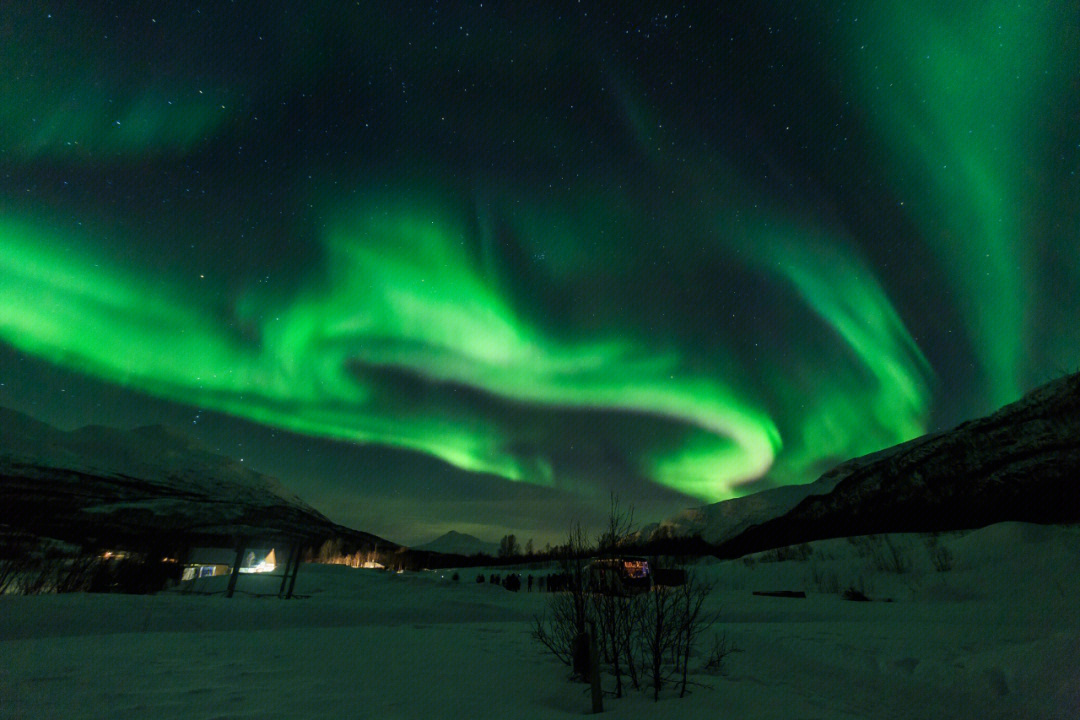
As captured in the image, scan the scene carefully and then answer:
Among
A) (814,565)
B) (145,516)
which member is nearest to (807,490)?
(814,565)

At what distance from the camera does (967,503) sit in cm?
5734

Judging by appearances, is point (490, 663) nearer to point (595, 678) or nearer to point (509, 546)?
point (595, 678)

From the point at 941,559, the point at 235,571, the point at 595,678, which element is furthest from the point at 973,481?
the point at 235,571

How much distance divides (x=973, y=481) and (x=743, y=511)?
71.2 metres

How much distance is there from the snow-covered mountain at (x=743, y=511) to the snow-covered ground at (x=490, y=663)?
4155 inches

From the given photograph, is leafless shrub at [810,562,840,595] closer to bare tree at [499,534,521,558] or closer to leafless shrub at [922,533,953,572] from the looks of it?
leafless shrub at [922,533,953,572]

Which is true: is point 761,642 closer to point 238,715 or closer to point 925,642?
point 925,642

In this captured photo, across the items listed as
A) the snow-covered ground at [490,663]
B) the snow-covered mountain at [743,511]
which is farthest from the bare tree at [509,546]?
the snow-covered ground at [490,663]

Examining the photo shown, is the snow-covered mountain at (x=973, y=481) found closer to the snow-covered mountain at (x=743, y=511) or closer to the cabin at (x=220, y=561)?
the snow-covered mountain at (x=743, y=511)

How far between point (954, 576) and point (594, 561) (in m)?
Result: 20.5

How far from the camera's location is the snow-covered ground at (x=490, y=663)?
6.16 metres

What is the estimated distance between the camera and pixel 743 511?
412 ft

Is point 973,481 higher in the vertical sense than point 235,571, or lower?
higher

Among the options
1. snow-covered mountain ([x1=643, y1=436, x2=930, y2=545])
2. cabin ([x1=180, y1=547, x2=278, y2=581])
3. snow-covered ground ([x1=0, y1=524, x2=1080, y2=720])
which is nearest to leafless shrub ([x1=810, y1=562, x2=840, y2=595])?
snow-covered ground ([x1=0, y1=524, x2=1080, y2=720])
